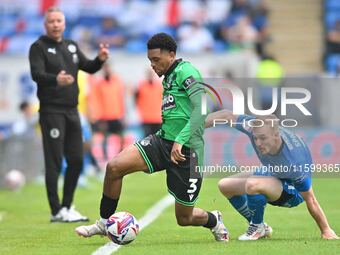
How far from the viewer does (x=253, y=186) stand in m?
8.79

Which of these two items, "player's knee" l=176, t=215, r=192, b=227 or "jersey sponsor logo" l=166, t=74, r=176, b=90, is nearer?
"jersey sponsor logo" l=166, t=74, r=176, b=90

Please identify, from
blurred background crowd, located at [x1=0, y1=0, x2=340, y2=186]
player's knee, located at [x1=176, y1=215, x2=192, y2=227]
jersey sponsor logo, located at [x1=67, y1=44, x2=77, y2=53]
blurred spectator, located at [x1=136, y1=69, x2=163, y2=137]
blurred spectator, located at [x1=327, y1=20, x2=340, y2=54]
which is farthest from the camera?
blurred spectator, located at [x1=327, y1=20, x2=340, y2=54]

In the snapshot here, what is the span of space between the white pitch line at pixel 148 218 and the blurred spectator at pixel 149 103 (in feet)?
19.1

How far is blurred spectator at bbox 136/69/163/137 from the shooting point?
19.7m

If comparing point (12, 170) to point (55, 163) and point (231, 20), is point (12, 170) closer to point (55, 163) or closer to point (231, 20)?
point (55, 163)

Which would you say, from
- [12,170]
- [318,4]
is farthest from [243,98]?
[318,4]

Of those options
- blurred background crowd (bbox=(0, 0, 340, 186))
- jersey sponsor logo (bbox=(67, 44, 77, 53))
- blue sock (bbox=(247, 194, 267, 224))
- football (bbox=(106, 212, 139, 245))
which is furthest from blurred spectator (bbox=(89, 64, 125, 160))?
football (bbox=(106, 212, 139, 245))

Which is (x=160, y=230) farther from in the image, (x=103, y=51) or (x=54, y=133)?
(x=103, y=51)

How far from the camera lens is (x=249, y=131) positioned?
8820mm

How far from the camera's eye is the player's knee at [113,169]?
8352mm

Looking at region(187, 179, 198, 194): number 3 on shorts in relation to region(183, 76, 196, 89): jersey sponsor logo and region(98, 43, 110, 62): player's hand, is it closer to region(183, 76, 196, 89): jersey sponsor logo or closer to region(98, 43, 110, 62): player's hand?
region(183, 76, 196, 89): jersey sponsor logo

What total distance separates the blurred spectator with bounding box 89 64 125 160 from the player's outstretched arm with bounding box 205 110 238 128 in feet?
33.6

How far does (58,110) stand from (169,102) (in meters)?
2.63

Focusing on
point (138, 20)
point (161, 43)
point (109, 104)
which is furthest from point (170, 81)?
point (138, 20)
